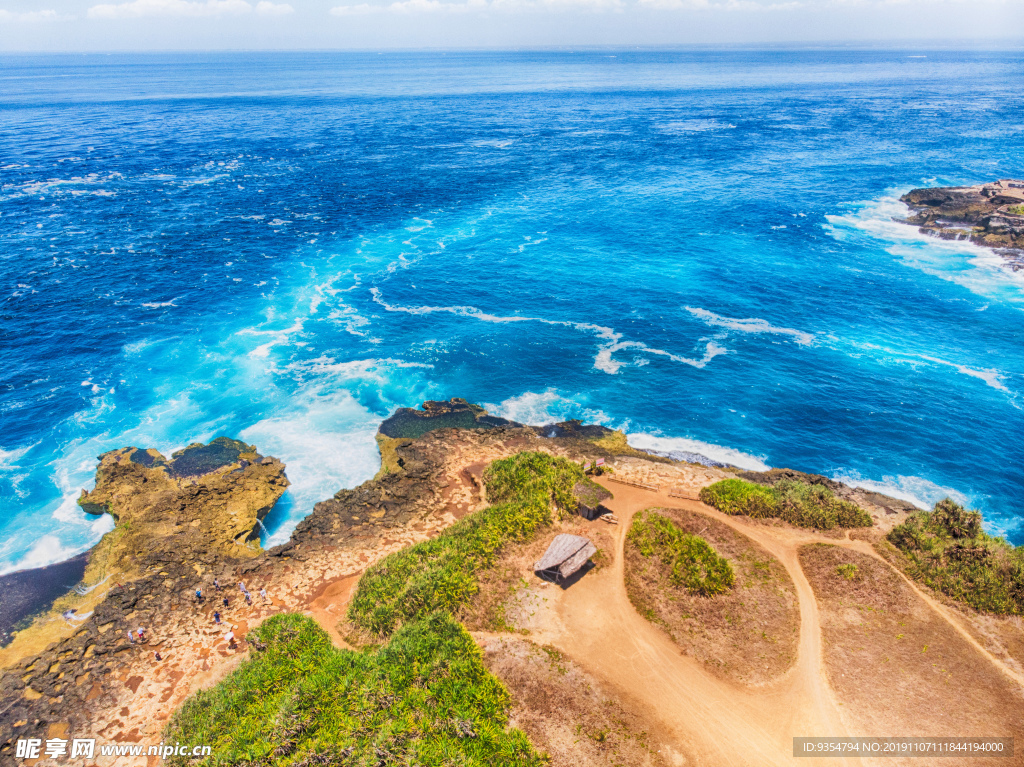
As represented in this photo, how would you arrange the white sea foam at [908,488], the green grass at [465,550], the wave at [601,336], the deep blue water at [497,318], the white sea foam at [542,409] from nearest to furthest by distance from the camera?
1. the green grass at [465,550]
2. the white sea foam at [908,488]
3. the deep blue water at [497,318]
4. the white sea foam at [542,409]
5. the wave at [601,336]

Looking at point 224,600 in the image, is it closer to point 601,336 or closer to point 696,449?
point 696,449

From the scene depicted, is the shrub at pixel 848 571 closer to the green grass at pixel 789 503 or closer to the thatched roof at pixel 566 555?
the green grass at pixel 789 503

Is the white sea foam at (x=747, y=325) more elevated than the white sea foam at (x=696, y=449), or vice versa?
the white sea foam at (x=747, y=325)

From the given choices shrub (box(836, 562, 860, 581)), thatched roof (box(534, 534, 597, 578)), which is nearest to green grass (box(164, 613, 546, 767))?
thatched roof (box(534, 534, 597, 578))

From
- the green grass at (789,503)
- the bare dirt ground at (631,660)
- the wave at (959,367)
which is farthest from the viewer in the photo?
the wave at (959,367)

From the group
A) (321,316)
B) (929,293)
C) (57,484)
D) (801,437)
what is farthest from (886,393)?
(57,484)

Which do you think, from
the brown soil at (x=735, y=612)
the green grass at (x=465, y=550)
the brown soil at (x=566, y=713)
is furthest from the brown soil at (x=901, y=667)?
the green grass at (x=465, y=550)

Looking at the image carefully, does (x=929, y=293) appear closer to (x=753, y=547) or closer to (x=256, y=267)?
(x=753, y=547)
